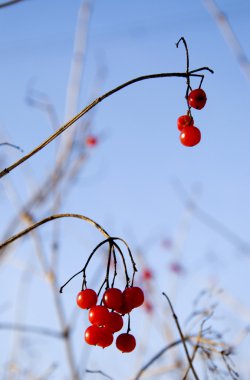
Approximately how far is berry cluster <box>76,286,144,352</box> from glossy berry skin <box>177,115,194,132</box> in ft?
1.98

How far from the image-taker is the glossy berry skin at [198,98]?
1359 millimetres

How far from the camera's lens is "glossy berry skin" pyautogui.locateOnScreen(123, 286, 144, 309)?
1.29 m

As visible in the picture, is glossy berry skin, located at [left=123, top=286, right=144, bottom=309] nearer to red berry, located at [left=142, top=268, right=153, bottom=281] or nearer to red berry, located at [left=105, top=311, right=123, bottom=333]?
red berry, located at [left=105, top=311, right=123, bottom=333]

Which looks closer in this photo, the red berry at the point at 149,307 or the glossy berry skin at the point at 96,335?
the glossy berry skin at the point at 96,335

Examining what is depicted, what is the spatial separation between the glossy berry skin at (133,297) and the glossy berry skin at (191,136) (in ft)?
1.82

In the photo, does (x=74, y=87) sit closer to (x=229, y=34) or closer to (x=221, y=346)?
(x=229, y=34)

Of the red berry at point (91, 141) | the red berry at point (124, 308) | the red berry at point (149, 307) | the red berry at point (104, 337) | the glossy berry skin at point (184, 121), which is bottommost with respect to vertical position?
the red berry at point (104, 337)

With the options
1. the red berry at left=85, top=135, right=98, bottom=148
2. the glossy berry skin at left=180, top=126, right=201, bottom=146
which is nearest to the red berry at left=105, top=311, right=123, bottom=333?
the glossy berry skin at left=180, top=126, right=201, bottom=146

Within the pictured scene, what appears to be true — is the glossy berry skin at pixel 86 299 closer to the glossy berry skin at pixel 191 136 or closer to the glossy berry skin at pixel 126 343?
the glossy berry skin at pixel 126 343

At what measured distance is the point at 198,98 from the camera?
136cm

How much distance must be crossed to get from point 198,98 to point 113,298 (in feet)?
2.28

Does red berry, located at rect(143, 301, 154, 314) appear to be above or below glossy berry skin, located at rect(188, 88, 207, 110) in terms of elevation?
above

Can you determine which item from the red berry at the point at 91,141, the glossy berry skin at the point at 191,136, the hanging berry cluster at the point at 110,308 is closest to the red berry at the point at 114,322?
the hanging berry cluster at the point at 110,308

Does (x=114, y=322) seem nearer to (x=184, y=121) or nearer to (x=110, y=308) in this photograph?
(x=110, y=308)
